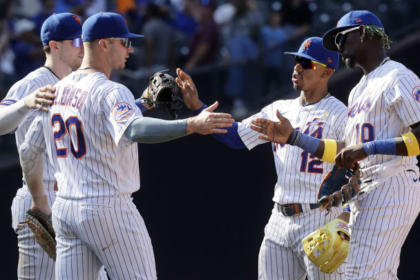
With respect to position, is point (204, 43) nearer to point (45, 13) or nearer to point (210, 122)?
point (45, 13)

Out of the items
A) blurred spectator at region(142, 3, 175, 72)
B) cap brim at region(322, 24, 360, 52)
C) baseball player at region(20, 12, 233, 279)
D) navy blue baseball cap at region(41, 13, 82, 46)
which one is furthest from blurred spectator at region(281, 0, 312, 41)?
baseball player at region(20, 12, 233, 279)

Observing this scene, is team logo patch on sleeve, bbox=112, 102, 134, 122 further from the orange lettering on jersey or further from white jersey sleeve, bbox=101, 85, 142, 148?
the orange lettering on jersey

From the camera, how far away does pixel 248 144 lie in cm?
539

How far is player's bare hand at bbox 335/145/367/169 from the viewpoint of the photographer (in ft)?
14.7

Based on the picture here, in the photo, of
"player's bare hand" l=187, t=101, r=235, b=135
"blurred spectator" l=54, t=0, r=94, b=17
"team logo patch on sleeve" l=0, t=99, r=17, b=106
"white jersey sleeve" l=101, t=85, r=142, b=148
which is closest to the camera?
"player's bare hand" l=187, t=101, r=235, b=135

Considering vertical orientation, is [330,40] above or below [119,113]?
above

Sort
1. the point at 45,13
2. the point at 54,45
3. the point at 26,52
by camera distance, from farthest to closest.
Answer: the point at 45,13
the point at 26,52
the point at 54,45

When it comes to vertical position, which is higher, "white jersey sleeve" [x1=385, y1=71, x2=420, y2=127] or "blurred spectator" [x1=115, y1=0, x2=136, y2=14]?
"blurred spectator" [x1=115, y1=0, x2=136, y2=14]

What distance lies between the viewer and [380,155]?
15.4ft

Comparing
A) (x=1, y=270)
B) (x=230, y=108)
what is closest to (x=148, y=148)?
(x=230, y=108)

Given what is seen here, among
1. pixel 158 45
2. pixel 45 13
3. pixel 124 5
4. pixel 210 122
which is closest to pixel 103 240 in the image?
pixel 210 122

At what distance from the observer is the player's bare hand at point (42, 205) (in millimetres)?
5016

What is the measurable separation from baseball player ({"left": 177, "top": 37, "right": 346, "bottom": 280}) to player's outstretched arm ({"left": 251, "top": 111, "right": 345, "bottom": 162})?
0.29 meters

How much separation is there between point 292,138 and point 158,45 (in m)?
4.30
